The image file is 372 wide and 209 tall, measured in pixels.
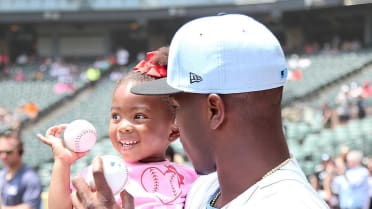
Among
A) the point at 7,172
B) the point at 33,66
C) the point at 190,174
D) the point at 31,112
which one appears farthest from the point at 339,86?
the point at 190,174

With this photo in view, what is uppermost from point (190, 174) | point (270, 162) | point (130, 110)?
point (270, 162)

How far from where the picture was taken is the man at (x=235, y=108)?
1.19m

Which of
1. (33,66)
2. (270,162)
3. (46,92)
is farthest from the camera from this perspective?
(33,66)

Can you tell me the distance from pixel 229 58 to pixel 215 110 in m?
0.11

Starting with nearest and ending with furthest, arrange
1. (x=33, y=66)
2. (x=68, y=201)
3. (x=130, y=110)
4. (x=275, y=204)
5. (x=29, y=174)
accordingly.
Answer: (x=275, y=204) → (x=68, y=201) → (x=130, y=110) → (x=29, y=174) → (x=33, y=66)

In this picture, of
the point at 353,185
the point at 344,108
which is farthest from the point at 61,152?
the point at 344,108

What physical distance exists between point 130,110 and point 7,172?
264cm

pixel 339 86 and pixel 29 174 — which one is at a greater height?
pixel 29 174

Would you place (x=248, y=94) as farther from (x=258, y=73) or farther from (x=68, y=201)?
(x=68, y=201)

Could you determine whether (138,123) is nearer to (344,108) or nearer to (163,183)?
(163,183)

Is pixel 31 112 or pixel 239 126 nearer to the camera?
pixel 239 126

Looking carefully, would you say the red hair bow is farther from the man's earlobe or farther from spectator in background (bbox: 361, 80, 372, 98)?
spectator in background (bbox: 361, 80, 372, 98)

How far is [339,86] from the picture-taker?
1733 centimetres

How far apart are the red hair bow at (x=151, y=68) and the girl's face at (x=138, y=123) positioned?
63mm
